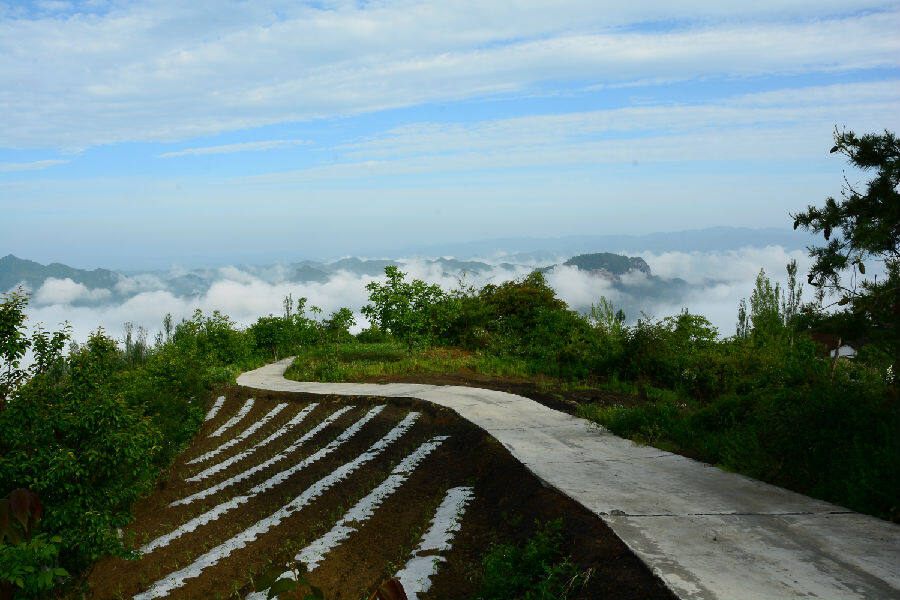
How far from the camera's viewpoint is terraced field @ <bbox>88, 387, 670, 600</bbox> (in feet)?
20.1

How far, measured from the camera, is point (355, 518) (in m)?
8.20

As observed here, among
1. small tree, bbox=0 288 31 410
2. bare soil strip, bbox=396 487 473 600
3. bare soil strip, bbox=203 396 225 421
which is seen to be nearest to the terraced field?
bare soil strip, bbox=396 487 473 600

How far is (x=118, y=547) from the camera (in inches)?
280

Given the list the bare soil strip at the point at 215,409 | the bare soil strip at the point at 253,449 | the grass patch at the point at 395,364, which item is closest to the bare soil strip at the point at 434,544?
the bare soil strip at the point at 253,449

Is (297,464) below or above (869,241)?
below

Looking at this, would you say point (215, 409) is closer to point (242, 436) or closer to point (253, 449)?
point (242, 436)

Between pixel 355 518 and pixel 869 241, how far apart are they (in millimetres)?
6780

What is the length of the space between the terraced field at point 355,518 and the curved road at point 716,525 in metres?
0.30

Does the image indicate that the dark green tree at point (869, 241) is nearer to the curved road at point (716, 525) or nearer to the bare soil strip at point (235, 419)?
the curved road at point (716, 525)

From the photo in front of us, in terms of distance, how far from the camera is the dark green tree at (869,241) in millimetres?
6211

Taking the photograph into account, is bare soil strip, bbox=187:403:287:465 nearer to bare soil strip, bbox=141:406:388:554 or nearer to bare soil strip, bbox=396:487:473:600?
bare soil strip, bbox=141:406:388:554

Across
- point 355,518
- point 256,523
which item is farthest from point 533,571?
point 256,523

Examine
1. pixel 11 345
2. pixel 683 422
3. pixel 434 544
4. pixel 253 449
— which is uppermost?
pixel 11 345

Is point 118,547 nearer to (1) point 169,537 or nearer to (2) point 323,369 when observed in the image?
(1) point 169,537
